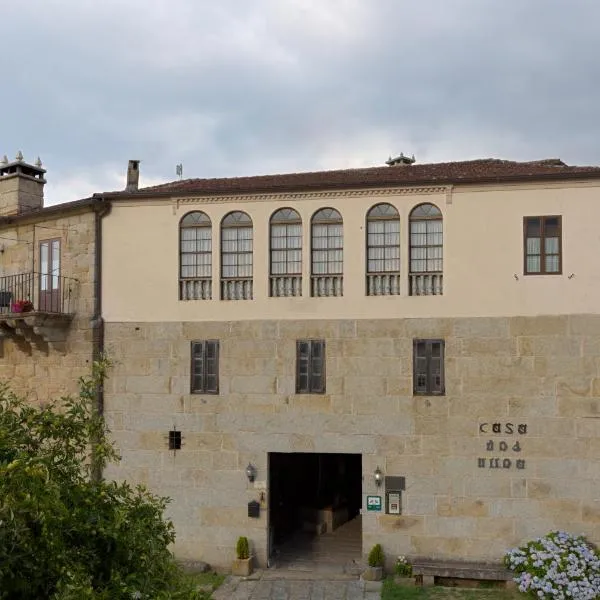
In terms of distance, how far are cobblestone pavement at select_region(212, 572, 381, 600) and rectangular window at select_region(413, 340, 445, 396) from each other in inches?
175

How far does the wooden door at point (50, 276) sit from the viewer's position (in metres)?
18.0

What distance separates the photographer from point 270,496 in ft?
54.7

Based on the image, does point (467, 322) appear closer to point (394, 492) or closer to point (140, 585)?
point (394, 492)

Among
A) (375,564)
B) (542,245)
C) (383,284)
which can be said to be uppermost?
(542,245)

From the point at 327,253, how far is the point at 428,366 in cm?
352

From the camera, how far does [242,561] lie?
16109 mm

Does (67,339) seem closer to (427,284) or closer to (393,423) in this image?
(393,423)

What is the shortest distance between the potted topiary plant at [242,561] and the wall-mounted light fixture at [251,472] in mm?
1372

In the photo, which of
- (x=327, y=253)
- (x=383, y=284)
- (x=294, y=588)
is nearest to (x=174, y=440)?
(x=294, y=588)

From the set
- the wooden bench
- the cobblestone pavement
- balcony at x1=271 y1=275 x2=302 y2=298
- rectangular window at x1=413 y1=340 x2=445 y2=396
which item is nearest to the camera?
the cobblestone pavement

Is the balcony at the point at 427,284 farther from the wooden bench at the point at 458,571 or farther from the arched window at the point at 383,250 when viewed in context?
the wooden bench at the point at 458,571

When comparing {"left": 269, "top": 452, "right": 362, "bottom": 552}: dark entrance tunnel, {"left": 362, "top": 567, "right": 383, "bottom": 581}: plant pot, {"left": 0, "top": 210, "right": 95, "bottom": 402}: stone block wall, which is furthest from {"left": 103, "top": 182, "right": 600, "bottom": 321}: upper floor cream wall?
{"left": 362, "top": 567, "right": 383, "bottom": 581}: plant pot

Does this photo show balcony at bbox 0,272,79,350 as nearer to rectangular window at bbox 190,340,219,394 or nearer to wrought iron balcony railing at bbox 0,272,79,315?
wrought iron balcony railing at bbox 0,272,79,315

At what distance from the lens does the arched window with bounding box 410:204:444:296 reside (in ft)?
52.6
